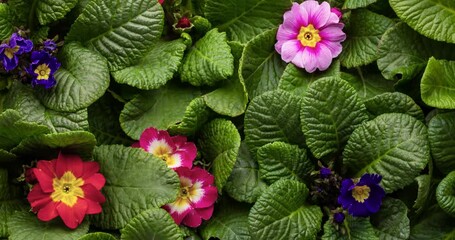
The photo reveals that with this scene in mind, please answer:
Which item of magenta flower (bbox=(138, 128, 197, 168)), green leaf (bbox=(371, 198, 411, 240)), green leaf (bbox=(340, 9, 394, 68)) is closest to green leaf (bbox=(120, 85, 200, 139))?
magenta flower (bbox=(138, 128, 197, 168))

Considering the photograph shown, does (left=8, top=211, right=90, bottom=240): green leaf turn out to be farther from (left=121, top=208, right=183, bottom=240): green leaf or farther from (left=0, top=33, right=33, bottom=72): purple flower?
(left=0, top=33, right=33, bottom=72): purple flower

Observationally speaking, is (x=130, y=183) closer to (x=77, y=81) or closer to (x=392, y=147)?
(x=77, y=81)

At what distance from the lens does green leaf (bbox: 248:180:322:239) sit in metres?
1.57

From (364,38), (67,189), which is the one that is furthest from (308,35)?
(67,189)

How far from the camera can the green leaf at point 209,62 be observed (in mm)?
1698

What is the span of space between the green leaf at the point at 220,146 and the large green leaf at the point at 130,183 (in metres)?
0.11

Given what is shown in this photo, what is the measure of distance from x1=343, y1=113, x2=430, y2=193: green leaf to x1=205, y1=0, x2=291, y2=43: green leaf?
0.36 m

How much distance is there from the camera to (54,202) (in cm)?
158

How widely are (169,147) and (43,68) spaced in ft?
1.11

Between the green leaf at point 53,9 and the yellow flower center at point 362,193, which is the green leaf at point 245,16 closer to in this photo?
A: the green leaf at point 53,9

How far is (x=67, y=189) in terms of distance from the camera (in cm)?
161

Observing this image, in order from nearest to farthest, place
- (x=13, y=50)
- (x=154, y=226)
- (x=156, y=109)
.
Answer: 1. (x=154, y=226)
2. (x=13, y=50)
3. (x=156, y=109)

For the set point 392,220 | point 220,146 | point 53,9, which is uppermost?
point 53,9

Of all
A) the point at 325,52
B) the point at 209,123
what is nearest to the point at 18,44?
the point at 209,123
